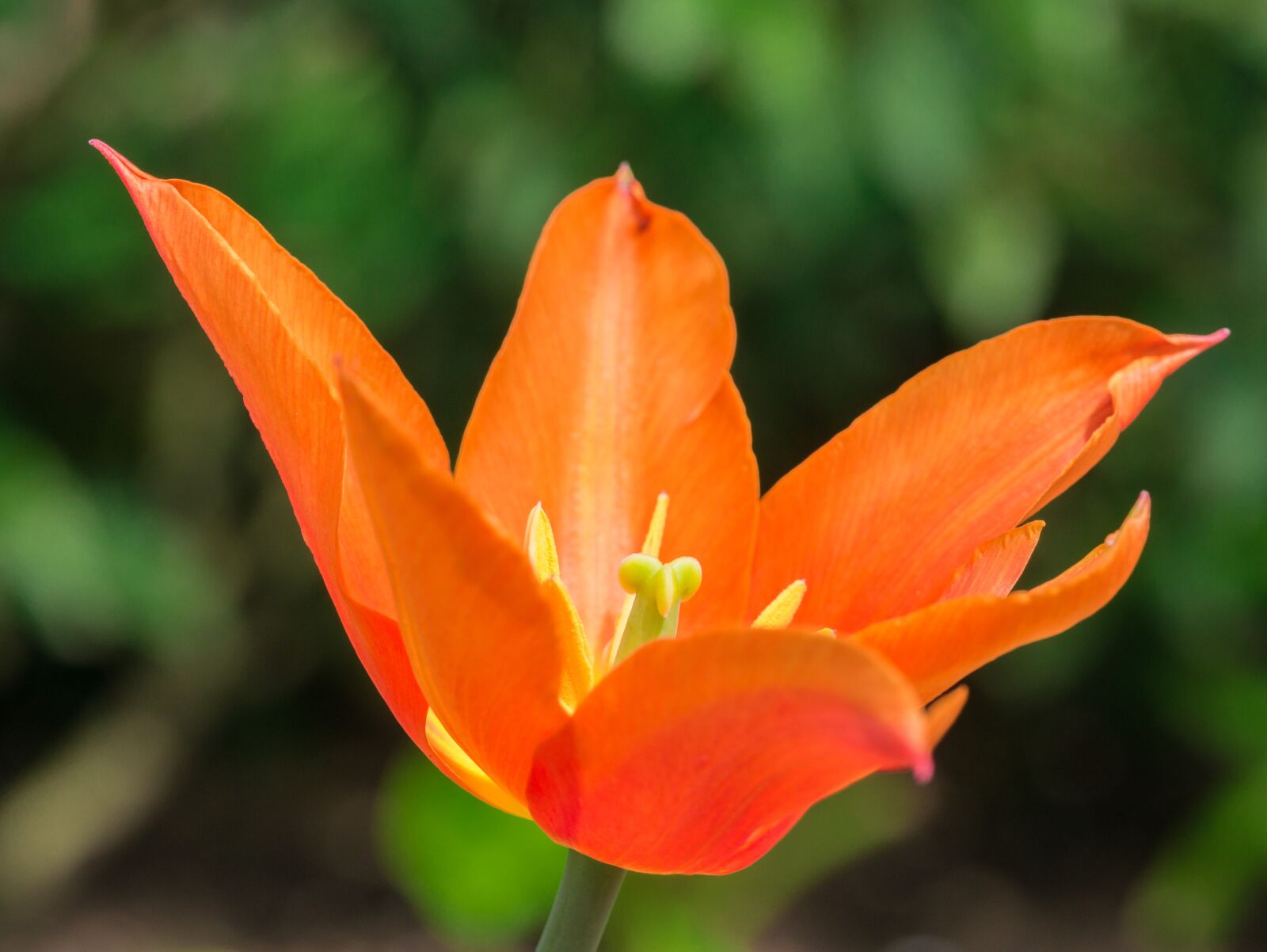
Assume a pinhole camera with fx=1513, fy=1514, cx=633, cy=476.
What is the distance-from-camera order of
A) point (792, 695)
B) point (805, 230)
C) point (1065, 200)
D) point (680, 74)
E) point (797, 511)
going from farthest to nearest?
1. point (1065, 200)
2. point (805, 230)
3. point (680, 74)
4. point (797, 511)
5. point (792, 695)

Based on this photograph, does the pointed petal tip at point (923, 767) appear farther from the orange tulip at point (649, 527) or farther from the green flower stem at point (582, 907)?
the green flower stem at point (582, 907)

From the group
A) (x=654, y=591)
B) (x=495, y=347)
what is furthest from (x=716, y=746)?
(x=495, y=347)

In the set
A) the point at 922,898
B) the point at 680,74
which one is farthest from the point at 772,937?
the point at 680,74

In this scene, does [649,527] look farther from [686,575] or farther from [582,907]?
[582,907]

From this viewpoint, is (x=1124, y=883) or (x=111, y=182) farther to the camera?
(x=1124, y=883)

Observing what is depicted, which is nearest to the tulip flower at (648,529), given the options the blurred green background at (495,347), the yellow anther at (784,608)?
the yellow anther at (784,608)

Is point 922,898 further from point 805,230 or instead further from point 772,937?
point 805,230
